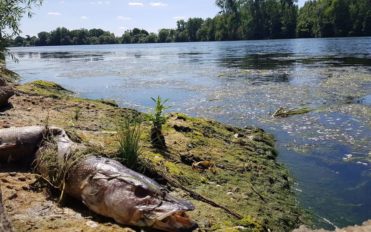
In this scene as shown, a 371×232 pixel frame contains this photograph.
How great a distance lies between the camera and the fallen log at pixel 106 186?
194 inches

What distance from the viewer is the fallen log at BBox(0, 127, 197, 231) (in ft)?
16.2

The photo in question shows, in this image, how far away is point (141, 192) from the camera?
201 inches

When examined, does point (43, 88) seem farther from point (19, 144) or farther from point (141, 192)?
point (141, 192)

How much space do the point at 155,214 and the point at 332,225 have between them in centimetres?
351

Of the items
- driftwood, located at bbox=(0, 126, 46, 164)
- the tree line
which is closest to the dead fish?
driftwood, located at bbox=(0, 126, 46, 164)

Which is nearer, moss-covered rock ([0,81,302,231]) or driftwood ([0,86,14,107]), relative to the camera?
moss-covered rock ([0,81,302,231])

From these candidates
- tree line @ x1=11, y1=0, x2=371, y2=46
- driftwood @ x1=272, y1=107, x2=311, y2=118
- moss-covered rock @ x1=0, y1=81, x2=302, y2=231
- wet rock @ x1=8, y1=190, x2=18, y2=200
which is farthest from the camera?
tree line @ x1=11, y1=0, x2=371, y2=46

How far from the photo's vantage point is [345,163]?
9.64 m

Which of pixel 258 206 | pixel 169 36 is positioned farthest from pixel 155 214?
pixel 169 36

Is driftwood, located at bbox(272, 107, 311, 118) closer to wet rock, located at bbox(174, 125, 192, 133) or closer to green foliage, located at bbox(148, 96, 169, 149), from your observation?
wet rock, located at bbox(174, 125, 192, 133)

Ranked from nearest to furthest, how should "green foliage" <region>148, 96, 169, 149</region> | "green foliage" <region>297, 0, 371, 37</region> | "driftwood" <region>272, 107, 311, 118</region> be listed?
"green foliage" <region>148, 96, 169, 149</region>
"driftwood" <region>272, 107, 311, 118</region>
"green foliage" <region>297, 0, 371, 37</region>

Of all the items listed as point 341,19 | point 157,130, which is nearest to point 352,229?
point 157,130

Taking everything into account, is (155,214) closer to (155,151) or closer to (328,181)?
(155,151)

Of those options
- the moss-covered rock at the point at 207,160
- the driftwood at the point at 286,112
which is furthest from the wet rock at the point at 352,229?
the driftwood at the point at 286,112
